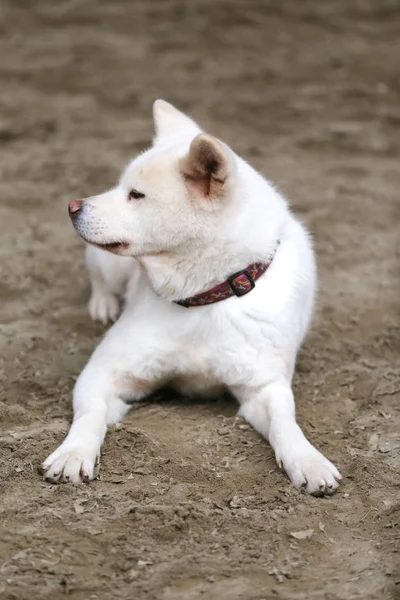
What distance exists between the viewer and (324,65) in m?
8.64

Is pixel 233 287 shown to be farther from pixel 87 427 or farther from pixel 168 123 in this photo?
pixel 168 123

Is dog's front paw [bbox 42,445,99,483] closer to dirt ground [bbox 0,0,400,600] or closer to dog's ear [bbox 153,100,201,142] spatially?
dirt ground [bbox 0,0,400,600]

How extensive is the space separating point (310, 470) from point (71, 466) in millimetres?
798

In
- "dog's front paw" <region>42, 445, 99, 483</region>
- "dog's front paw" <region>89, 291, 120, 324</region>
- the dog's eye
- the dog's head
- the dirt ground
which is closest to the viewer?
the dirt ground

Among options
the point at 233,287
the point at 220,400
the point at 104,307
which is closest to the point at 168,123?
the point at 233,287

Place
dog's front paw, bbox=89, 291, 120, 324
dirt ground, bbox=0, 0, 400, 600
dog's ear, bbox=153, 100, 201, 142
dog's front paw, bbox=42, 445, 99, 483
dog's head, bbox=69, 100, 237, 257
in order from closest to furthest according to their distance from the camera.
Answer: dirt ground, bbox=0, 0, 400, 600 < dog's front paw, bbox=42, 445, 99, 483 < dog's head, bbox=69, 100, 237, 257 < dog's ear, bbox=153, 100, 201, 142 < dog's front paw, bbox=89, 291, 120, 324

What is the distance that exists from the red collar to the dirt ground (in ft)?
1.53

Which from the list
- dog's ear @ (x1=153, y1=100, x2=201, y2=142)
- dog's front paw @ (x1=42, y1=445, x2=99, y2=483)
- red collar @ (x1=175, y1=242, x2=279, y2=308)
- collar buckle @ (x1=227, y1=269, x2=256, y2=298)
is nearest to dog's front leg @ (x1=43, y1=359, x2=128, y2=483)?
dog's front paw @ (x1=42, y1=445, x2=99, y2=483)

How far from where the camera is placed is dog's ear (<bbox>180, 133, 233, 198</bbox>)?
309 cm

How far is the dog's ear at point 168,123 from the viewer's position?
388 cm

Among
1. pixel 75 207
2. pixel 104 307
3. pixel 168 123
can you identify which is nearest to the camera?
pixel 75 207

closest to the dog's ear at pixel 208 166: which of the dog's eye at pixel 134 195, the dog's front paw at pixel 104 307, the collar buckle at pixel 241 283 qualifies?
the dog's eye at pixel 134 195

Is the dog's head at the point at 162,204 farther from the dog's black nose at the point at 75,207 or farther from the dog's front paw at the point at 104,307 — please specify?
the dog's front paw at the point at 104,307

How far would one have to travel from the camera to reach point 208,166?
10.4 ft
